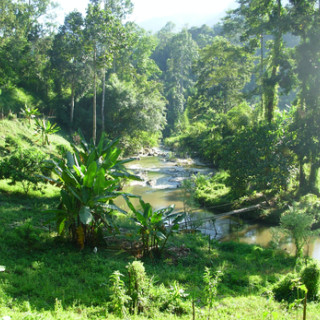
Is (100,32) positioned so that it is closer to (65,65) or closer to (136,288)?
(65,65)

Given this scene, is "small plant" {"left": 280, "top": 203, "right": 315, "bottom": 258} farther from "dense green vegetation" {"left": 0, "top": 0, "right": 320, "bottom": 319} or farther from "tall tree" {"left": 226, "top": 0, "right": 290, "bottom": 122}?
"tall tree" {"left": 226, "top": 0, "right": 290, "bottom": 122}

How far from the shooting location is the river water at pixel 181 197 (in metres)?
11.5

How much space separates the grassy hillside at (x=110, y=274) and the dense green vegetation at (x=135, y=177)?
0.10ft

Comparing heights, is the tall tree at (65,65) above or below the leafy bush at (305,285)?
above

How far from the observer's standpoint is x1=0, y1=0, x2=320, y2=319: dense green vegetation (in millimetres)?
4871

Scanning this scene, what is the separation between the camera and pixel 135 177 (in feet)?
25.1

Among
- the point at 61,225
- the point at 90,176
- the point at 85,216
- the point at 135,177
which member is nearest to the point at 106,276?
the point at 85,216

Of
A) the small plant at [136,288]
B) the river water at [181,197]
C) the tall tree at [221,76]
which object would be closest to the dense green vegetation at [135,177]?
the small plant at [136,288]

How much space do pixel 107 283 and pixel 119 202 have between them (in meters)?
10.0

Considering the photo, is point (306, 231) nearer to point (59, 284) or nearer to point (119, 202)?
point (59, 284)

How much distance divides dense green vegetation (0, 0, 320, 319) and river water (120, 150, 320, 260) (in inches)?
43.3

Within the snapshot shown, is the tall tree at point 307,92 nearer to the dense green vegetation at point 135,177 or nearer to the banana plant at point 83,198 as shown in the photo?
Result: the dense green vegetation at point 135,177

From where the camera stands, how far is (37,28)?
30.1 m

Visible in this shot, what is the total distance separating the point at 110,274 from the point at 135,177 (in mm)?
2594
